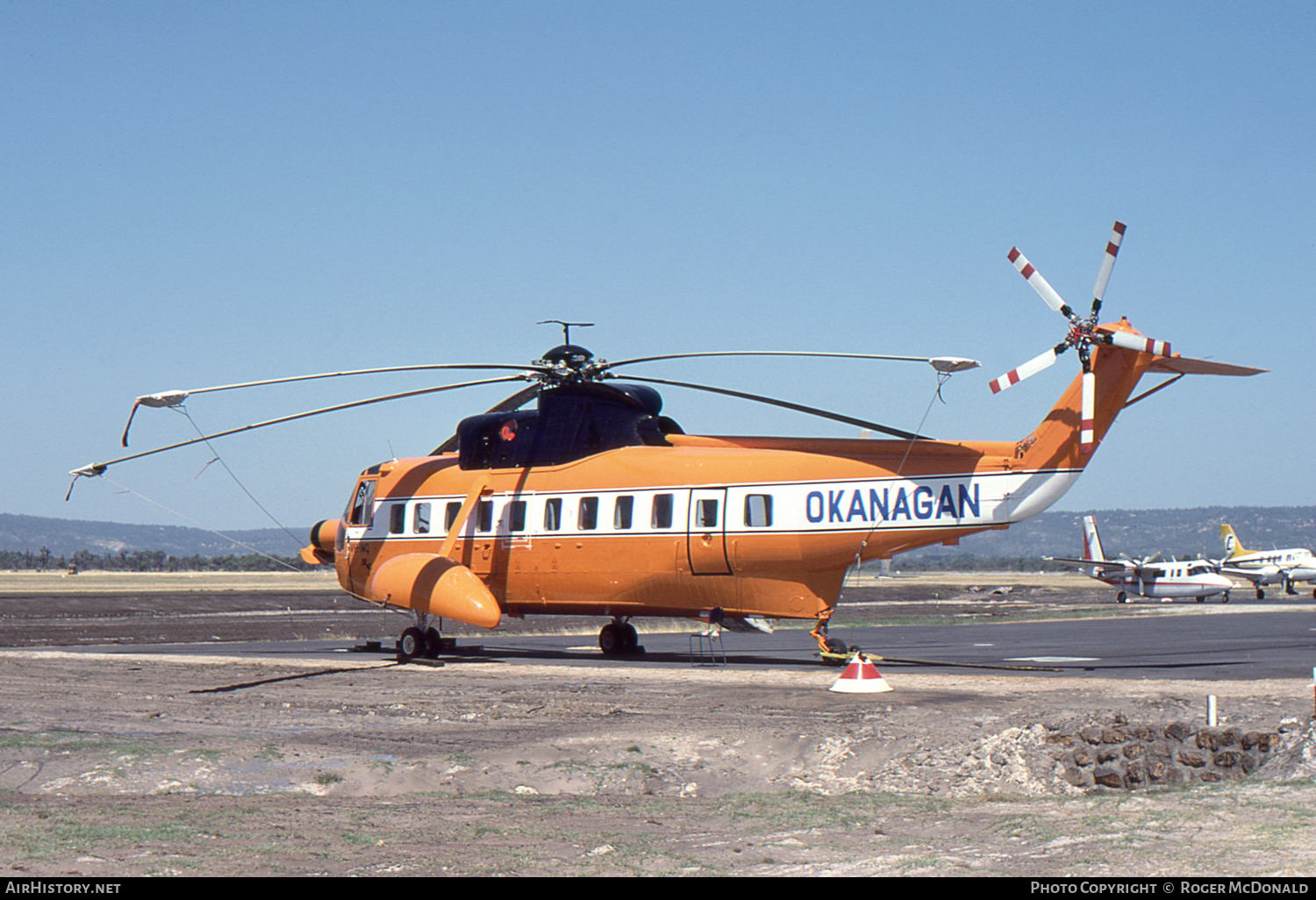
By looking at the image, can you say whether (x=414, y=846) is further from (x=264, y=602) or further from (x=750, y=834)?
(x=264, y=602)

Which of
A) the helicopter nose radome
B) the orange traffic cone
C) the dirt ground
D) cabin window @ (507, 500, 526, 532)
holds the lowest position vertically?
the dirt ground

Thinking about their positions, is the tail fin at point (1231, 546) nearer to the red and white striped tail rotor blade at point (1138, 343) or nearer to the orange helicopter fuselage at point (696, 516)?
the orange helicopter fuselage at point (696, 516)

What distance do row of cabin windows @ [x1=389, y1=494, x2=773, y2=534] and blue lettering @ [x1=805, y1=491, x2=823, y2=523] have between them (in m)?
0.73

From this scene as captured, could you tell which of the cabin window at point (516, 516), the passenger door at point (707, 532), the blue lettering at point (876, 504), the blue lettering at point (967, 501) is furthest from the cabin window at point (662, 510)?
the blue lettering at point (967, 501)

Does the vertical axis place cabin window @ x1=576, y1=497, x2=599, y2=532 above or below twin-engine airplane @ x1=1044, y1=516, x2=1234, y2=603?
above

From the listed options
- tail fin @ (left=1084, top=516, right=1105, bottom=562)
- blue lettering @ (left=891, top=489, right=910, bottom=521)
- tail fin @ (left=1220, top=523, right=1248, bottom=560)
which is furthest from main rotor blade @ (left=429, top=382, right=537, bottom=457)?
tail fin @ (left=1220, top=523, right=1248, bottom=560)

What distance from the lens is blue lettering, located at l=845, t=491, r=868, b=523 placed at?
21.5 meters

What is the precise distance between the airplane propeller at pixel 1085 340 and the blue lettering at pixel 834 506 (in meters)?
4.27

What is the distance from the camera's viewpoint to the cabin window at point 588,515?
976 inches

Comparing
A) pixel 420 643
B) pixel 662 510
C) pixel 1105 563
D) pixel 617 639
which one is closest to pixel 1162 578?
pixel 1105 563

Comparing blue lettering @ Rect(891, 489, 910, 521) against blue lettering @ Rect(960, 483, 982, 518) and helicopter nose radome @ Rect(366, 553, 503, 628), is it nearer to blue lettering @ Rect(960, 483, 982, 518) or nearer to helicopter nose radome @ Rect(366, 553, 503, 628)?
blue lettering @ Rect(960, 483, 982, 518)

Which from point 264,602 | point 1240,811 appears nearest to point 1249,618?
point 1240,811

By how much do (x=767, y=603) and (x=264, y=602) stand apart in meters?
49.3

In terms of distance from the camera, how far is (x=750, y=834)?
31.2 feet
